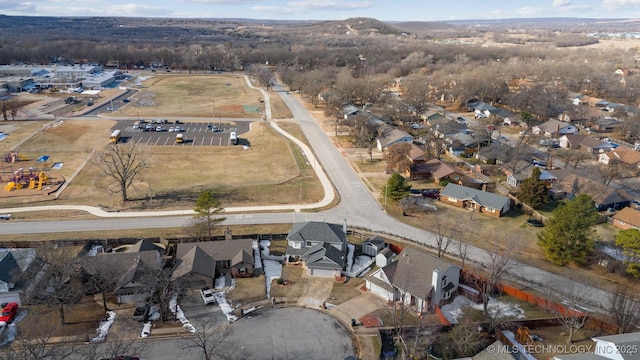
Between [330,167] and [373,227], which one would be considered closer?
[373,227]

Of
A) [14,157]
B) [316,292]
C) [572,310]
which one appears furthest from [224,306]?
[14,157]

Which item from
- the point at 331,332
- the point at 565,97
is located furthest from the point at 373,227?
the point at 565,97

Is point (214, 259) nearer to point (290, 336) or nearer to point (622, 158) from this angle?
point (290, 336)

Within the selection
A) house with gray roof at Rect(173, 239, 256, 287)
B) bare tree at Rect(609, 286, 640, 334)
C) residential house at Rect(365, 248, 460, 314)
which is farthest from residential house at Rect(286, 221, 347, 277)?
bare tree at Rect(609, 286, 640, 334)

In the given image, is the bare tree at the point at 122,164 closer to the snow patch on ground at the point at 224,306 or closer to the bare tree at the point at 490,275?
the snow patch on ground at the point at 224,306

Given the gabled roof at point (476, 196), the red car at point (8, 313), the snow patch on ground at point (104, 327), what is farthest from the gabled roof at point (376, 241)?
the red car at point (8, 313)

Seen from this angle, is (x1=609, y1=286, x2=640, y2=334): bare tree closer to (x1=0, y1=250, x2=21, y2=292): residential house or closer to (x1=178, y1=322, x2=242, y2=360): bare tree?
(x1=178, y1=322, x2=242, y2=360): bare tree

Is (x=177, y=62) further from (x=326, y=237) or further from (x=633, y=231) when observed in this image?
(x=633, y=231)

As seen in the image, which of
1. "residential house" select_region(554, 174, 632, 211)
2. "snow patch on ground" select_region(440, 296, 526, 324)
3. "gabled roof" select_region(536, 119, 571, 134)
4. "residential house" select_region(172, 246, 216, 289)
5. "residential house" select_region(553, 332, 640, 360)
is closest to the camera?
"residential house" select_region(553, 332, 640, 360)
